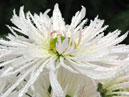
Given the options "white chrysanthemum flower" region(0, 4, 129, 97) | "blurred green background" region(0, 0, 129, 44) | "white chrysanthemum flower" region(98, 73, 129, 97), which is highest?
"blurred green background" region(0, 0, 129, 44)

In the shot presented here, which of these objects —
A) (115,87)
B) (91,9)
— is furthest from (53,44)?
(91,9)

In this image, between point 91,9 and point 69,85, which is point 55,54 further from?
point 91,9

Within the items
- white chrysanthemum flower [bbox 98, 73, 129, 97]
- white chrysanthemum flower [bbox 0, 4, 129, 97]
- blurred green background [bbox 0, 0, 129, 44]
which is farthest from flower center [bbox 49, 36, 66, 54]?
blurred green background [bbox 0, 0, 129, 44]

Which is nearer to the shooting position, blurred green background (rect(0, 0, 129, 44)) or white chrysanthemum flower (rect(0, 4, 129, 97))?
white chrysanthemum flower (rect(0, 4, 129, 97))

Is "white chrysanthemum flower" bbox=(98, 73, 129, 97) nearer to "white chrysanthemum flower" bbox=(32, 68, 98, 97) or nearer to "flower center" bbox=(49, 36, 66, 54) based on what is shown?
"white chrysanthemum flower" bbox=(32, 68, 98, 97)

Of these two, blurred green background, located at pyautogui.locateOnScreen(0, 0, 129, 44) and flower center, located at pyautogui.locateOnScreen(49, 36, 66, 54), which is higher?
blurred green background, located at pyautogui.locateOnScreen(0, 0, 129, 44)

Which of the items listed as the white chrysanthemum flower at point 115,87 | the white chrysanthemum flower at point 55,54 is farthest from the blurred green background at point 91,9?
the white chrysanthemum flower at point 115,87

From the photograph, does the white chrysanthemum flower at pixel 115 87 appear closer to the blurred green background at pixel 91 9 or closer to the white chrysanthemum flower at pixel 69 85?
the white chrysanthemum flower at pixel 69 85
